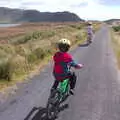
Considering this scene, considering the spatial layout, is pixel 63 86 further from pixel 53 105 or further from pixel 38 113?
pixel 38 113

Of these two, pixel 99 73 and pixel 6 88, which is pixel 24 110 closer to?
pixel 6 88

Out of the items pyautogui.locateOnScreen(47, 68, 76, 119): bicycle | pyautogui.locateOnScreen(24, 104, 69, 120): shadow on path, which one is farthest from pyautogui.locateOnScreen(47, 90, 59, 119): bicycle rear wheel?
pyautogui.locateOnScreen(24, 104, 69, 120): shadow on path

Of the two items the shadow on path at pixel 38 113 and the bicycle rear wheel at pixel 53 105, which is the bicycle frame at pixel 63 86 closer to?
the bicycle rear wheel at pixel 53 105

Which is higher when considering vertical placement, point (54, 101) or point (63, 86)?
point (63, 86)

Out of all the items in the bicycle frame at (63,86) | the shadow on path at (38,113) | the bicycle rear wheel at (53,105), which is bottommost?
the shadow on path at (38,113)

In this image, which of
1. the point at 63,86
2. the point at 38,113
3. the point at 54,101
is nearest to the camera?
the point at 54,101

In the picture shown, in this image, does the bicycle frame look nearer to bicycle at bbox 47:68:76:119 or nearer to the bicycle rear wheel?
bicycle at bbox 47:68:76:119

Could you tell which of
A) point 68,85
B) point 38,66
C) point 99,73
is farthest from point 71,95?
point 38,66

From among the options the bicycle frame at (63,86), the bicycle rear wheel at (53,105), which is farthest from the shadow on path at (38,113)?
the bicycle frame at (63,86)

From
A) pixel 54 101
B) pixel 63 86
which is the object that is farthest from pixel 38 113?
pixel 63 86

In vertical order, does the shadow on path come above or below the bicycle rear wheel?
below

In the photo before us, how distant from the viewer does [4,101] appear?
916 cm

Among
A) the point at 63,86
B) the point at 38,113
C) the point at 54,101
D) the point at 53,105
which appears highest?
the point at 63,86

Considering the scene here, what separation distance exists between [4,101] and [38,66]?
6.74 m
